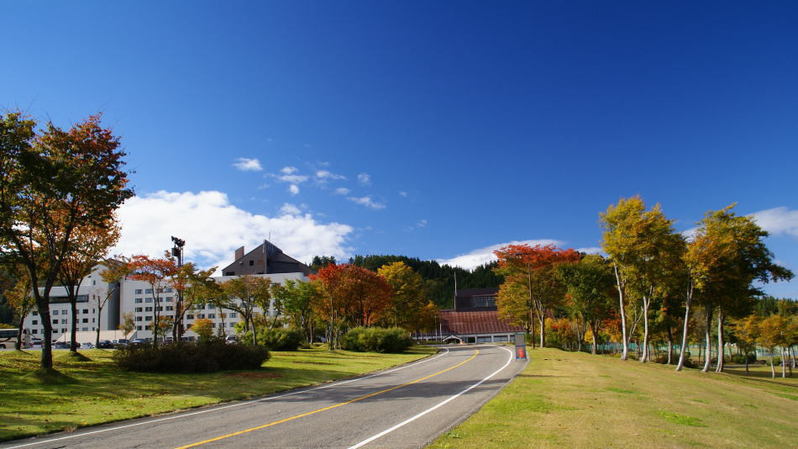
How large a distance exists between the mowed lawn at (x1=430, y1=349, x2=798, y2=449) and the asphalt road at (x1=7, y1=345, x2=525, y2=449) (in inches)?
36.9

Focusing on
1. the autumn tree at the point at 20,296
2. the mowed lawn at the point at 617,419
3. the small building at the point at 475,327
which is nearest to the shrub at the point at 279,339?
the autumn tree at the point at 20,296

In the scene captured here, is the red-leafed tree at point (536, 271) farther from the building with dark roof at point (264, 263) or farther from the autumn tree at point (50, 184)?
the building with dark roof at point (264, 263)

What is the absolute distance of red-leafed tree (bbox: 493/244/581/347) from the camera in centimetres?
4566

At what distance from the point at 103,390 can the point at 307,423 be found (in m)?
10.4

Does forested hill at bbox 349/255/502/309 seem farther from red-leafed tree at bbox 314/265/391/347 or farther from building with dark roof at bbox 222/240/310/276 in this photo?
red-leafed tree at bbox 314/265/391/347

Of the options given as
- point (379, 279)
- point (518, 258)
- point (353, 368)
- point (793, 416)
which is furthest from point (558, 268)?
point (793, 416)

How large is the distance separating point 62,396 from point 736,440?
19.3 m

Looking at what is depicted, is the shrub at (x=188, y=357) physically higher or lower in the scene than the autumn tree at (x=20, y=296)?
lower

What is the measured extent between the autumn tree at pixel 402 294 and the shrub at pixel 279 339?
20.4m

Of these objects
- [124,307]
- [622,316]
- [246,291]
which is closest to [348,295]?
[246,291]

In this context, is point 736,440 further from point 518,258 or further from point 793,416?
point 518,258

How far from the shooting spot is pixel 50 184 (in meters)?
20.2

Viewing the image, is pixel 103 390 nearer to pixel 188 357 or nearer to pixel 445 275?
pixel 188 357

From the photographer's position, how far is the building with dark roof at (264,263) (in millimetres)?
116500
